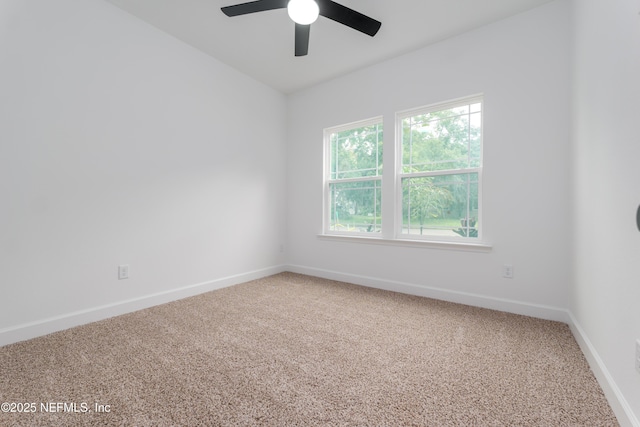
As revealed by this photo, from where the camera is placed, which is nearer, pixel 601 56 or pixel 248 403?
pixel 248 403

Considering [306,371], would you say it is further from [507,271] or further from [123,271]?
[507,271]

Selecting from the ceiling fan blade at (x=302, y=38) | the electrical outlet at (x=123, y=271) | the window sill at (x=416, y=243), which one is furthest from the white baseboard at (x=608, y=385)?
the electrical outlet at (x=123, y=271)

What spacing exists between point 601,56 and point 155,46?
3389 millimetres

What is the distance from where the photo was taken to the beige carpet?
3.98 feet

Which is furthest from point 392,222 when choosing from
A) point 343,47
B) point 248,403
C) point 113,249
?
point 113,249

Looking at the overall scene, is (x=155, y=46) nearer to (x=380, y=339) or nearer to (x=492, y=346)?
(x=380, y=339)

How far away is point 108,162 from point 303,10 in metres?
1.99

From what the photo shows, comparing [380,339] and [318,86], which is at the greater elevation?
[318,86]

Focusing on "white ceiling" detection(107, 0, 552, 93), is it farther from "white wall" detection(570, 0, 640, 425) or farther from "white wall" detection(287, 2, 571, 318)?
"white wall" detection(570, 0, 640, 425)

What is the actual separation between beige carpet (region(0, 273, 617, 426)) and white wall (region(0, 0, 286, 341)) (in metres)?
0.44

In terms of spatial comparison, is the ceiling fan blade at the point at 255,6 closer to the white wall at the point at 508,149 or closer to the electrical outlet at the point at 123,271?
the white wall at the point at 508,149

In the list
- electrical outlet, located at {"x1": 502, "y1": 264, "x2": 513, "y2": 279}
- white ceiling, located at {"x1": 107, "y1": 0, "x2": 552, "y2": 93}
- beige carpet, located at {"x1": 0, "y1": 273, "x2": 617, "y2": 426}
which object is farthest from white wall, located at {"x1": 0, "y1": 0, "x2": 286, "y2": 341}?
electrical outlet, located at {"x1": 502, "y1": 264, "x2": 513, "y2": 279}

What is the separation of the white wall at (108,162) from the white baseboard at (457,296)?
1.35m

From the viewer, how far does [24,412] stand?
1.22m
